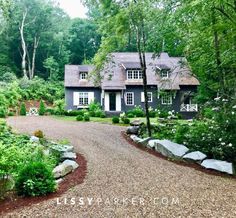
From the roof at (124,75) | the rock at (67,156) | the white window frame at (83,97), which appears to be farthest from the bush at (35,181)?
the white window frame at (83,97)

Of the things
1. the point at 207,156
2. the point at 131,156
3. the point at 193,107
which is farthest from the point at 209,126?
the point at 193,107

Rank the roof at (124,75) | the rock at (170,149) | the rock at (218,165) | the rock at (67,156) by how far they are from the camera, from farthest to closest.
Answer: the roof at (124,75) < the rock at (170,149) < the rock at (67,156) < the rock at (218,165)

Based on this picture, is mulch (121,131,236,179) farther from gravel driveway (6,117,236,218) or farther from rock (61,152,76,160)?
rock (61,152,76,160)

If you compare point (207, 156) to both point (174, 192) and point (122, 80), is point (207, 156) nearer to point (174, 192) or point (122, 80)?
point (174, 192)

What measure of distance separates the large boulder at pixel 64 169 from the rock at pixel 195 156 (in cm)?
316

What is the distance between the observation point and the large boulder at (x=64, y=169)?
26.1ft

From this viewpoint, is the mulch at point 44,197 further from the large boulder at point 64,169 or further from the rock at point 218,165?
the rock at point 218,165

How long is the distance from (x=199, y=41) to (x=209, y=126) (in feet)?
11.1

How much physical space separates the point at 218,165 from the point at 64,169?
3.98 meters

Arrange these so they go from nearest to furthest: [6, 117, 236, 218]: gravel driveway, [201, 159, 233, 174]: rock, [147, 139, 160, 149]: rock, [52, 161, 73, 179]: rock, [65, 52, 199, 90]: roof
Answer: [6, 117, 236, 218]: gravel driveway, [52, 161, 73, 179]: rock, [201, 159, 233, 174]: rock, [147, 139, 160, 149]: rock, [65, 52, 199, 90]: roof

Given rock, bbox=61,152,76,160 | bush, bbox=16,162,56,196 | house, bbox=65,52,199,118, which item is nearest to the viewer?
bush, bbox=16,162,56,196

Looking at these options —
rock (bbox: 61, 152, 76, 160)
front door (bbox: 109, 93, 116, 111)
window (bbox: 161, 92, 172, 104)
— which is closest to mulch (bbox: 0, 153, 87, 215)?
rock (bbox: 61, 152, 76, 160)

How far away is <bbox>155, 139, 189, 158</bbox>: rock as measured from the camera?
10.3 meters

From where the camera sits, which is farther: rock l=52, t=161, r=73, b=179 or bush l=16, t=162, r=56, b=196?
rock l=52, t=161, r=73, b=179
